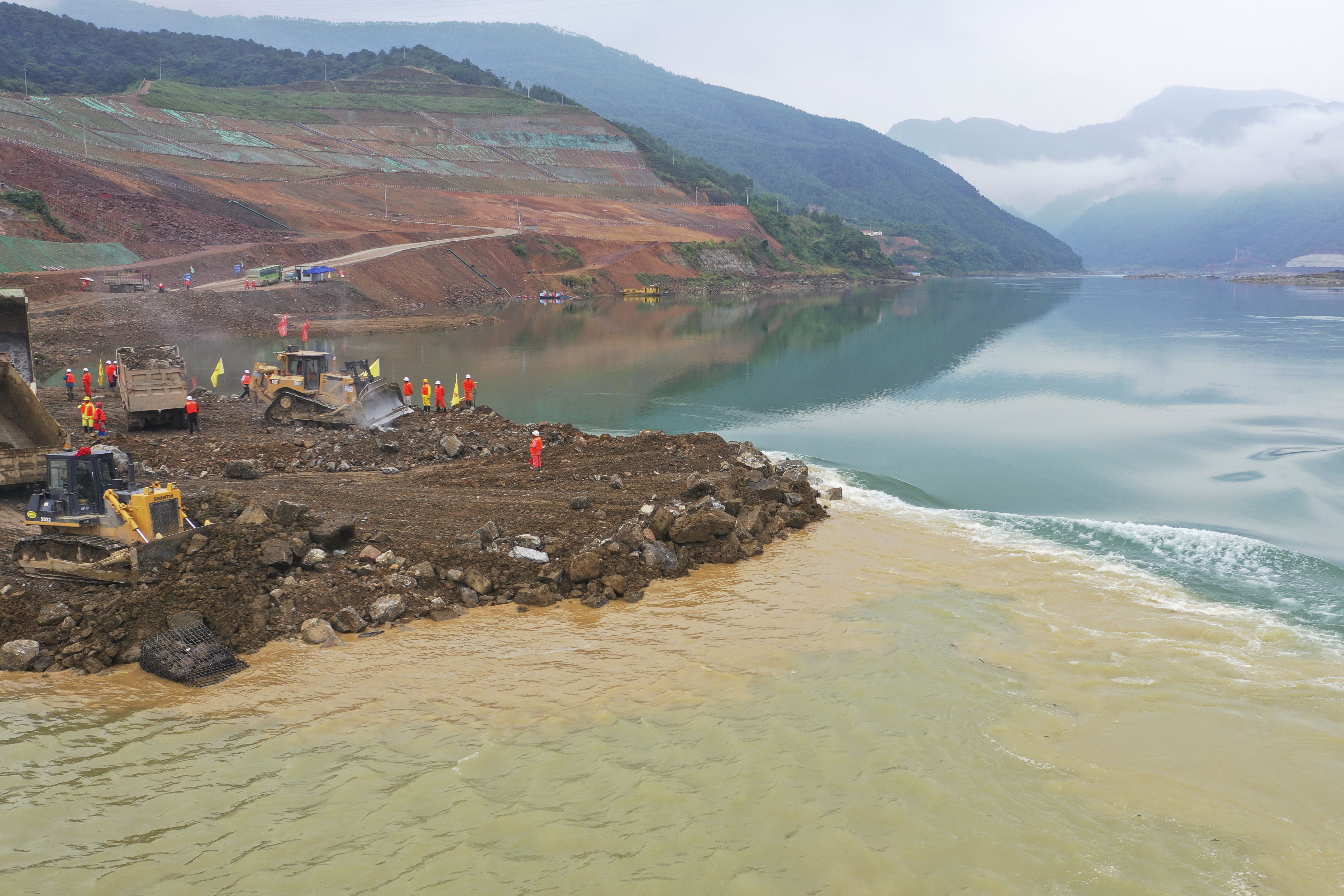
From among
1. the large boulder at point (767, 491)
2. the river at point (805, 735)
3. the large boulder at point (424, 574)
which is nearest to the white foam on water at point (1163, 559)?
the river at point (805, 735)

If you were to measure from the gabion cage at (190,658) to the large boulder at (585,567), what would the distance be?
5017 millimetres

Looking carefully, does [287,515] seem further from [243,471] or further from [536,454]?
[536,454]

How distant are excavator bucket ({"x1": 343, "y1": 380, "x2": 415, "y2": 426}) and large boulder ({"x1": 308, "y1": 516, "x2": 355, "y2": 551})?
33.4 feet

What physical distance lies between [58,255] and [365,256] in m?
21.6

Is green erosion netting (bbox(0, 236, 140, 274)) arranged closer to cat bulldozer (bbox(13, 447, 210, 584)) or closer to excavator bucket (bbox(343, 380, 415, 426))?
excavator bucket (bbox(343, 380, 415, 426))

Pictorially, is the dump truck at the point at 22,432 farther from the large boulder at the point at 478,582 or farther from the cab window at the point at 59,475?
the large boulder at the point at 478,582

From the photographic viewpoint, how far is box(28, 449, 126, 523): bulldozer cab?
1295cm

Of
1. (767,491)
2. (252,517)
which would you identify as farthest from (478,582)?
(767,491)

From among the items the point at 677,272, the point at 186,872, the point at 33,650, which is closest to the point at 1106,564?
the point at 186,872

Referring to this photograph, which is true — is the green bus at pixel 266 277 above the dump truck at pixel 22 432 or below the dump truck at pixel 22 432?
above

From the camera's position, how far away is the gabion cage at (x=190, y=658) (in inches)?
428

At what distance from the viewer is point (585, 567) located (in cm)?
1423

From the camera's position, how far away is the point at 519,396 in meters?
34.6

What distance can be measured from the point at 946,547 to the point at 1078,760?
313 inches
